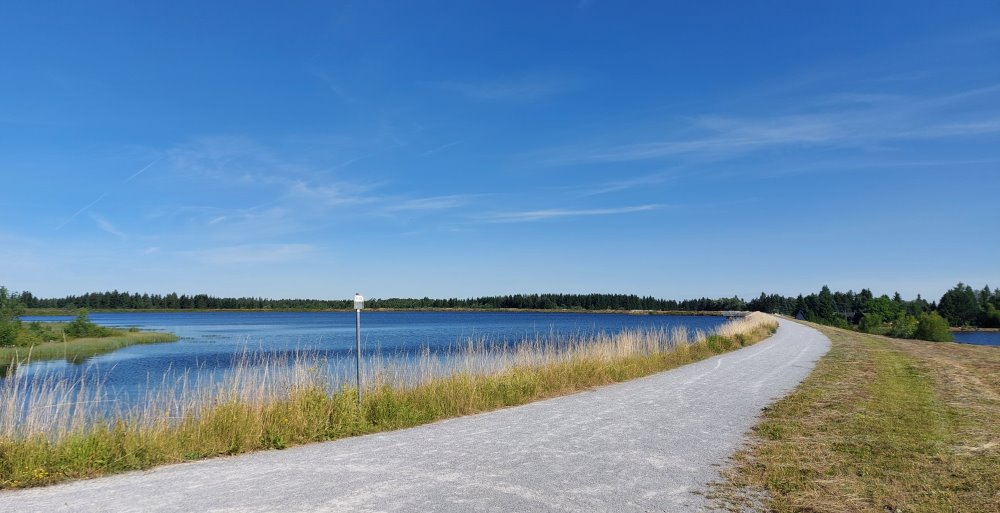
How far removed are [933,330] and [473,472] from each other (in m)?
49.8

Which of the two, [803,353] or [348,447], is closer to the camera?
[348,447]

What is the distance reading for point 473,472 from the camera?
632cm

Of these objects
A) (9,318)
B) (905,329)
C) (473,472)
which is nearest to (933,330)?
(905,329)

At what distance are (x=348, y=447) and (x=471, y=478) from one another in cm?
233

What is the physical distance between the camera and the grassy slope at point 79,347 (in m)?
28.2

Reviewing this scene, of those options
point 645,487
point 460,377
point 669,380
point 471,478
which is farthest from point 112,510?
point 669,380

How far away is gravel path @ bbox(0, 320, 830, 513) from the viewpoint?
535 cm

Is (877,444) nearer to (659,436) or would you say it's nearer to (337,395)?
(659,436)

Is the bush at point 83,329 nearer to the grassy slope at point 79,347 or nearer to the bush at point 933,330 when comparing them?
the grassy slope at point 79,347

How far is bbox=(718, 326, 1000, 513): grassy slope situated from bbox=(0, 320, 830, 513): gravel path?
0.50 meters

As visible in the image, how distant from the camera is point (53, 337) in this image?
117ft

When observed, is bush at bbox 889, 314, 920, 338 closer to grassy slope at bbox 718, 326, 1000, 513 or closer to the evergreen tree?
grassy slope at bbox 718, 326, 1000, 513

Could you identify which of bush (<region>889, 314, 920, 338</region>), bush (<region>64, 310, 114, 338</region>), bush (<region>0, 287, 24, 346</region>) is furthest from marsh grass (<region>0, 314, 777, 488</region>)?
Result: bush (<region>889, 314, 920, 338</region>)

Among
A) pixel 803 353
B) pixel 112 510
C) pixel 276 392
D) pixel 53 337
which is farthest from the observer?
pixel 53 337
